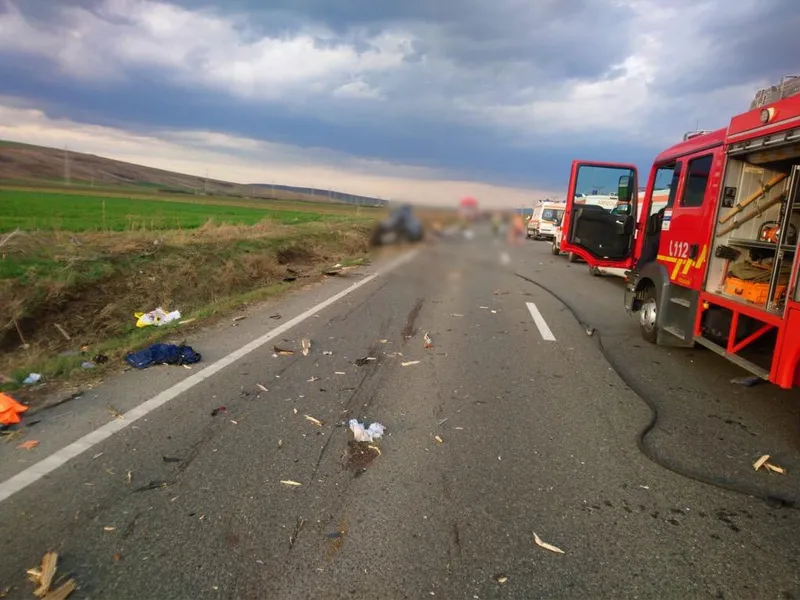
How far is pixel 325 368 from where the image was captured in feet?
20.4

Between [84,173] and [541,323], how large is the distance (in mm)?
33857

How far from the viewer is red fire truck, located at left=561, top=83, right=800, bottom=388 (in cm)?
485

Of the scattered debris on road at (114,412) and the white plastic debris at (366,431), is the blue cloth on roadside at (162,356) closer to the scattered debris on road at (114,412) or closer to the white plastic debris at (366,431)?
the scattered debris on road at (114,412)

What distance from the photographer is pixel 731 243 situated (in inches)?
238

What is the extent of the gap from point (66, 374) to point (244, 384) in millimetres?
2043

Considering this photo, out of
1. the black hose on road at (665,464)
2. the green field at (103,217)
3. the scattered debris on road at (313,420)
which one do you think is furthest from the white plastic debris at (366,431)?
the black hose on road at (665,464)

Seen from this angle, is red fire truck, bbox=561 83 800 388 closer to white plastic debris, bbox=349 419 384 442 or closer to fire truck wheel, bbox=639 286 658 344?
fire truck wheel, bbox=639 286 658 344

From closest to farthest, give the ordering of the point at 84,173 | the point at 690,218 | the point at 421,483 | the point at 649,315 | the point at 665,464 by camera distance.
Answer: the point at 421,483 → the point at 665,464 → the point at 690,218 → the point at 649,315 → the point at 84,173

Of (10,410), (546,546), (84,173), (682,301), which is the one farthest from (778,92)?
(84,173)

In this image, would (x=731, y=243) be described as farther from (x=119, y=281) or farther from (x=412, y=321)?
(x=119, y=281)

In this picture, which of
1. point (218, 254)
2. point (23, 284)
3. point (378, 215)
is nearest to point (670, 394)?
point (378, 215)

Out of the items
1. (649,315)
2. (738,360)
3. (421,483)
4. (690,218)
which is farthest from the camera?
(649,315)

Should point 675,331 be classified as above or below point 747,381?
above

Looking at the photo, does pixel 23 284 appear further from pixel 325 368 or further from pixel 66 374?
pixel 325 368
